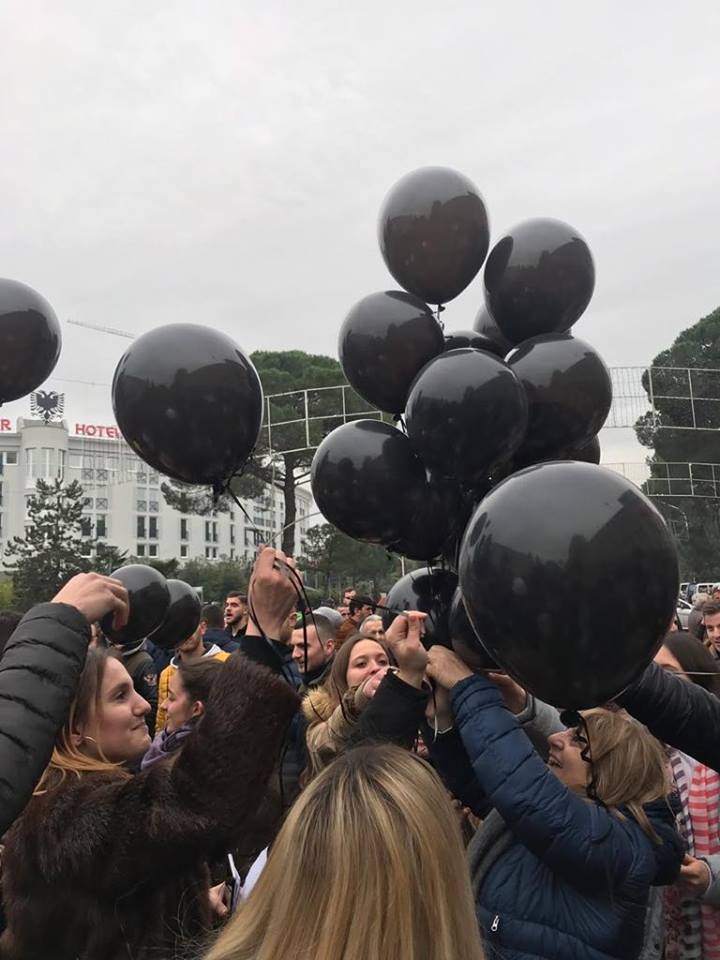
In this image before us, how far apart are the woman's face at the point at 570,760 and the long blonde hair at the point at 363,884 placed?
1095 millimetres

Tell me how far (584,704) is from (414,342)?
1567mm

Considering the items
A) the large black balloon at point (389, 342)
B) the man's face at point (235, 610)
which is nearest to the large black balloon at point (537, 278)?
the large black balloon at point (389, 342)

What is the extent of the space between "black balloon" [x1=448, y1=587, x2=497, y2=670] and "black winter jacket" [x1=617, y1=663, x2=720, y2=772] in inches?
16.3

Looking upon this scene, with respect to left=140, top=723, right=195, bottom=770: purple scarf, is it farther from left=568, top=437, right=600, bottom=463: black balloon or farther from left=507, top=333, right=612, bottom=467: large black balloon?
left=568, top=437, right=600, bottom=463: black balloon

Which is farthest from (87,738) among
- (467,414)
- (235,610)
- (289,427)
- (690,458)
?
(690,458)

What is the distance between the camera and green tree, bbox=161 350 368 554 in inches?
951

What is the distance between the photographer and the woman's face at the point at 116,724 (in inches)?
75.7

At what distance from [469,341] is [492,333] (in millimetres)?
261

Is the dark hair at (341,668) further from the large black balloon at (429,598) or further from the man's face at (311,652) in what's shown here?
the large black balloon at (429,598)

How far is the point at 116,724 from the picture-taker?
1.95 m

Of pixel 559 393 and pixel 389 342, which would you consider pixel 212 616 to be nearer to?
pixel 389 342

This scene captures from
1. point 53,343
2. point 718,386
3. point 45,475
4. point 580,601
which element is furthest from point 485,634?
point 45,475

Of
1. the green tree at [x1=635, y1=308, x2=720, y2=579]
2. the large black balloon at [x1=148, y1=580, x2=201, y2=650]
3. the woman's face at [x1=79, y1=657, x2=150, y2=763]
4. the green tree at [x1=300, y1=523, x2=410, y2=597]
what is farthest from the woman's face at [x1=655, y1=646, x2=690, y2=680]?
the green tree at [x1=300, y1=523, x2=410, y2=597]

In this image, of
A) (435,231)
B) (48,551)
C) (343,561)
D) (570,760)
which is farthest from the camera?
(48,551)
